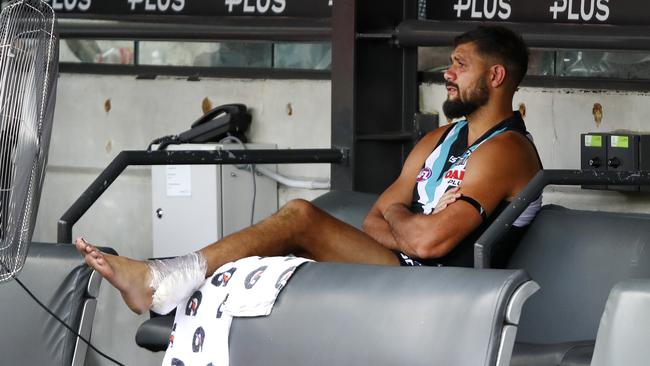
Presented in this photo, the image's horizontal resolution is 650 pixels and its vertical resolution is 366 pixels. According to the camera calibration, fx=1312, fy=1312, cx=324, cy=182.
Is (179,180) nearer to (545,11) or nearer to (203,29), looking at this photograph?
(203,29)

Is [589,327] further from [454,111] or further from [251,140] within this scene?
[251,140]

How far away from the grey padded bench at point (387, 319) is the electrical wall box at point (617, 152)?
2.04 m

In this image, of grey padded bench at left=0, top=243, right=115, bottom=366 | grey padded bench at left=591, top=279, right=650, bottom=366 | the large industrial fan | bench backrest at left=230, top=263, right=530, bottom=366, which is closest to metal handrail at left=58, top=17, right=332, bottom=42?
grey padded bench at left=0, top=243, right=115, bottom=366

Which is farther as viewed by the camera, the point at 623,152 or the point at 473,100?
the point at 623,152

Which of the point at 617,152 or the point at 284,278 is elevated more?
the point at 617,152

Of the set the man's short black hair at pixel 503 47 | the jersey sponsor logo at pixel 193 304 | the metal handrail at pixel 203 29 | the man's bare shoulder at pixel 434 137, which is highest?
the metal handrail at pixel 203 29

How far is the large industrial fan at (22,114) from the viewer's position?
121 inches

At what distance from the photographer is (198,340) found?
356 cm

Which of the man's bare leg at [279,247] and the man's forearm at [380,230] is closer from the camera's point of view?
the man's bare leg at [279,247]

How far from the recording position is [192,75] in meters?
6.53

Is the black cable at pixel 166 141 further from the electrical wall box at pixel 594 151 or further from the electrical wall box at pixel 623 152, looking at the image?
the electrical wall box at pixel 623 152

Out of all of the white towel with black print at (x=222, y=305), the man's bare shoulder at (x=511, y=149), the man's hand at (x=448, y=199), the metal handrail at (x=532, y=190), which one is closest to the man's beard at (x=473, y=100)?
the man's bare shoulder at (x=511, y=149)

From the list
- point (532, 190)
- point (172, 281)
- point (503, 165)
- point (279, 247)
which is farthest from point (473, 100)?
point (172, 281)

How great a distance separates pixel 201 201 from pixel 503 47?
2126 mm
